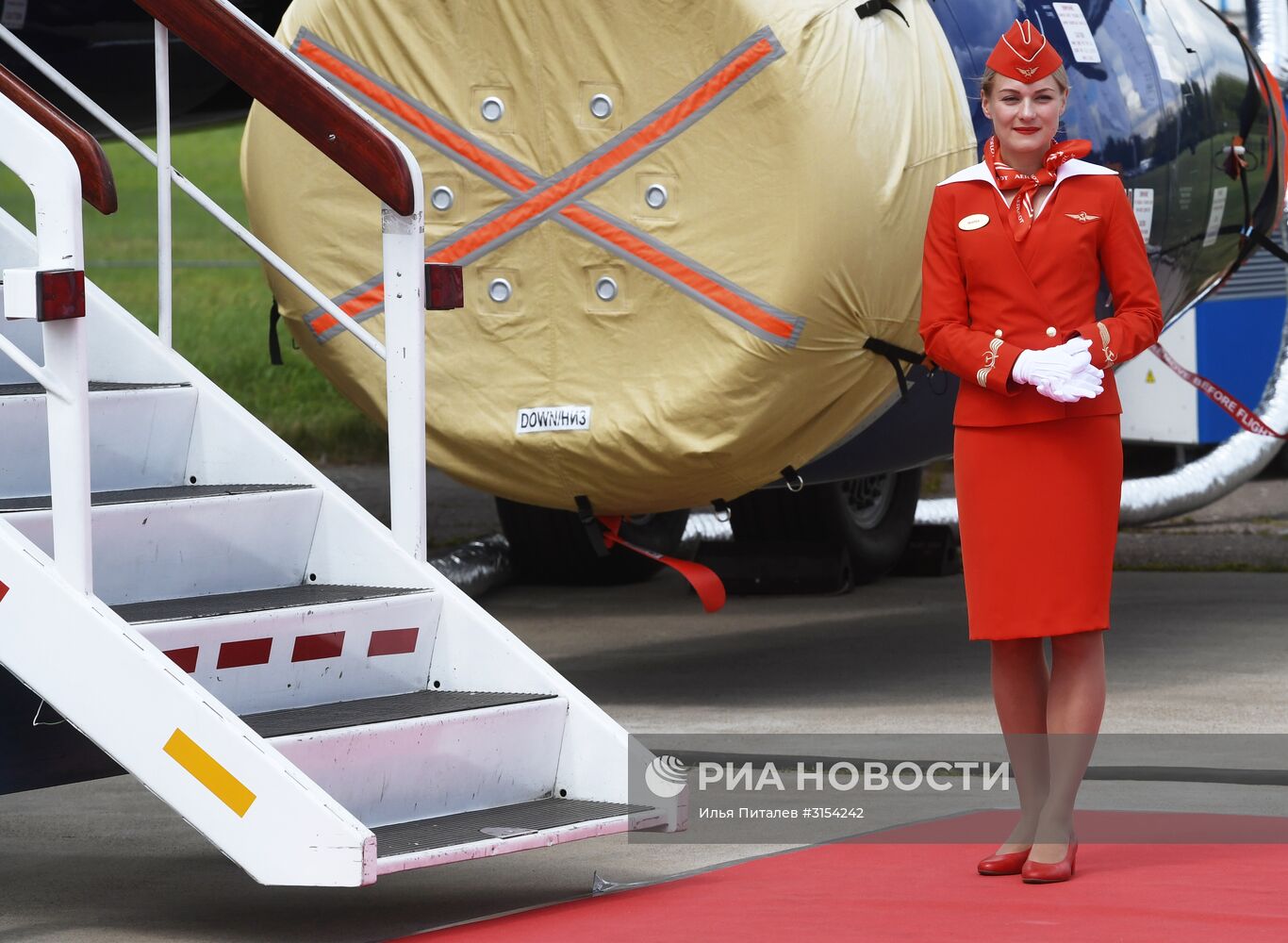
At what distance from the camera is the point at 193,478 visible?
5.95 meters

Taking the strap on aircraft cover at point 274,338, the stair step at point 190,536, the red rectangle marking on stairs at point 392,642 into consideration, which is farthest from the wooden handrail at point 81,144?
the strap on aircraft cover at point 274,338

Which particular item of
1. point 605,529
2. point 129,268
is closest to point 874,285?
point 605,529

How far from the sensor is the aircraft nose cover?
23.7 ft

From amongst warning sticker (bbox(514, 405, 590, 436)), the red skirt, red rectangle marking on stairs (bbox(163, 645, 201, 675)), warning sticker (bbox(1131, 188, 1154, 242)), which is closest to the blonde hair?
the red skirt

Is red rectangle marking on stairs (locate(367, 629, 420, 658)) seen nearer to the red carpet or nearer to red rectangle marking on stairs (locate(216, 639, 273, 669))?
red rectangle marking on stairs (locate(216, 639, 273, 669))

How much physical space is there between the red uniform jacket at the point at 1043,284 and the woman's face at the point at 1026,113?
0.09 meters

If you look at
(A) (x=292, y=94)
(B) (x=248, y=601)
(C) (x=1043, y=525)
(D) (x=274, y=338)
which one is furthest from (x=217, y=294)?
(C) (x=1043, y=525)

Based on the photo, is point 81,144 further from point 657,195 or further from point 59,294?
point 657,195

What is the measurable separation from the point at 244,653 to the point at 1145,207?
4.63 m

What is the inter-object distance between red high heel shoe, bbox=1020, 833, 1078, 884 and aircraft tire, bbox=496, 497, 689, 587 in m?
6.30

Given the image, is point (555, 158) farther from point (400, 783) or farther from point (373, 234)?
point (400, 783)

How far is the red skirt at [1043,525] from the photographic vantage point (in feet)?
16.3

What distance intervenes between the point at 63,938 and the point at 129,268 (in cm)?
2376

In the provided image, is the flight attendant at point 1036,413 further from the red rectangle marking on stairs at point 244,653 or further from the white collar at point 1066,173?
the red rectangle marking on stairs at point 244,653
